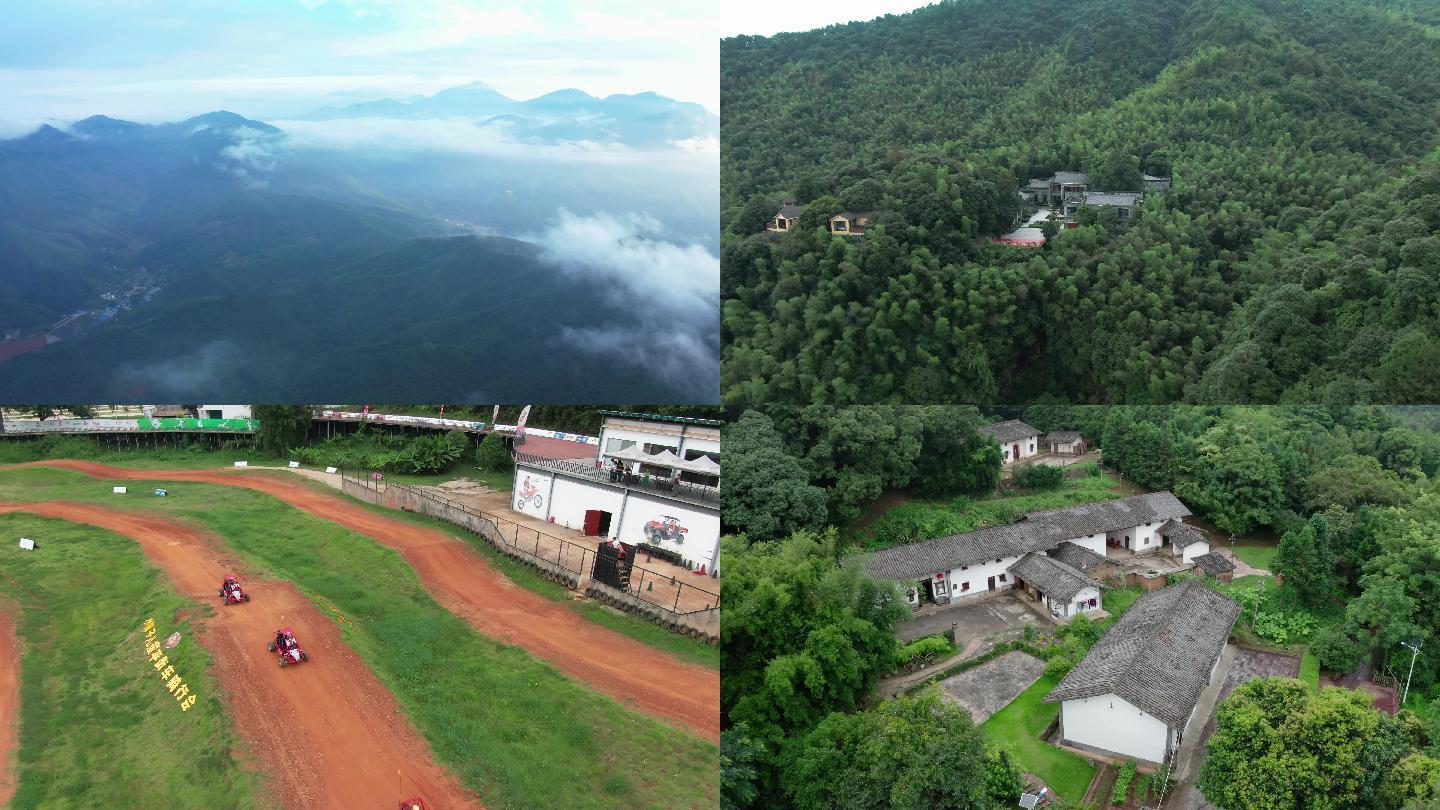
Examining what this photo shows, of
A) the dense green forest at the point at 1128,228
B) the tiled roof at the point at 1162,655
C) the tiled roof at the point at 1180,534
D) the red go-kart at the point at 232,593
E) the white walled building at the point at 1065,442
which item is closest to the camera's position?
the red go-kart at the point at 232,593

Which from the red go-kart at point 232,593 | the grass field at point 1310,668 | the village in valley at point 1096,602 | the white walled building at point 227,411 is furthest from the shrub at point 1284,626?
the white walled building at point 227,411

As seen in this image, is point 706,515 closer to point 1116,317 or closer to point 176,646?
point 176,646

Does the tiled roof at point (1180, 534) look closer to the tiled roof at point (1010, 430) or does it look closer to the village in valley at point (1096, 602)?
the village in valley at point (1096, 602)

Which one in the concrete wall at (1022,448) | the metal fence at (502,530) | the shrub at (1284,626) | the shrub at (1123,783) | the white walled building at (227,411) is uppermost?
the white walled building at (227,411)

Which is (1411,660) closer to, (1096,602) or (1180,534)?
(1180,534)

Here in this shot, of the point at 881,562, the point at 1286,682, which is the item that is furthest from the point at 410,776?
the point at 1286,682

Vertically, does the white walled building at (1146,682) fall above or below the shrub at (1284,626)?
below

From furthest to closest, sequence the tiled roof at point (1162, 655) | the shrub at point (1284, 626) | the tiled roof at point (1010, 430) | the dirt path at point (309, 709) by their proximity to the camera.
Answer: the tiled roof at point (1010, 430)
the shrub at point (1284, 626)
the tiled roof at point (1162, 655)
the dirt path at point (309, 709)
